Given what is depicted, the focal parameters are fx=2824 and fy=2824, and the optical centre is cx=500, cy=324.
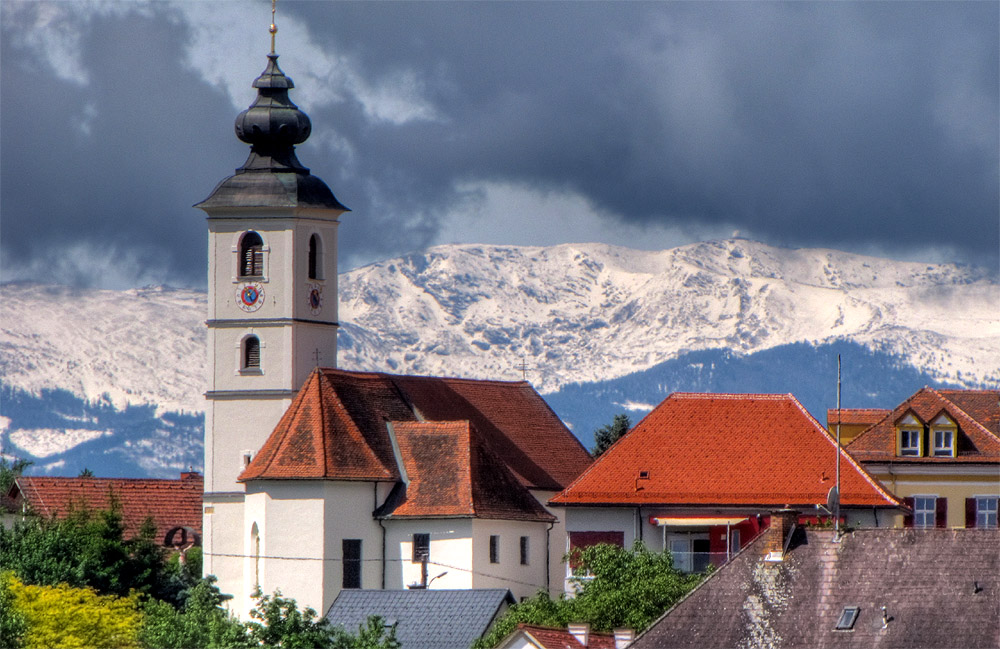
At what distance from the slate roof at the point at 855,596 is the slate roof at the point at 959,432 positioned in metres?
32.4

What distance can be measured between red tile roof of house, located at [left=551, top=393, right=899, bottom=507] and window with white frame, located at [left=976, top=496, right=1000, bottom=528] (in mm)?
5487

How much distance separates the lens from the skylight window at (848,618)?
52.1m

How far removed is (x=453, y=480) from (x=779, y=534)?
29.8 metres

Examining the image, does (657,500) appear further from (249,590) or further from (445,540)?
(249,590)

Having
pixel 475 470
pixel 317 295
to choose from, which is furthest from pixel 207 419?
pixel 475 470

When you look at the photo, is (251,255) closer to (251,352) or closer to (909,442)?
(251,352)

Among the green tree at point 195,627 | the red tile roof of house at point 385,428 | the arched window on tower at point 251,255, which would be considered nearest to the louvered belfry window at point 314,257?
the arched window on tower at point 251,255

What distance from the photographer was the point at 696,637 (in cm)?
5338

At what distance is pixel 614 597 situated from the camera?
230 ft

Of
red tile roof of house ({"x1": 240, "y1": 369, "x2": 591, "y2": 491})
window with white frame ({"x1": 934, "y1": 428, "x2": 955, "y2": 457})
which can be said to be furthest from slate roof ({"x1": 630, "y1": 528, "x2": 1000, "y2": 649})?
window with white frame ({"x1": 934, "y1": 428, "x2": 955, "y2": 457})

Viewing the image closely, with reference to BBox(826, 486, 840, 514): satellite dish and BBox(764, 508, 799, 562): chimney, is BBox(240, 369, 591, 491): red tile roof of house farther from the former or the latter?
BBox(764, 508, 799, 562): chimney

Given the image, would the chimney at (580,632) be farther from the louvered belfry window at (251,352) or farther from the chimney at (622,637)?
the louvered belfry window at (251,352)

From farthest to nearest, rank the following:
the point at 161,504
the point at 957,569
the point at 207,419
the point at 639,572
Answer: the point at 161,504, the point at 207,419, the point at 639,572, the point at 957,569

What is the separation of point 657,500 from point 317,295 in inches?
681
